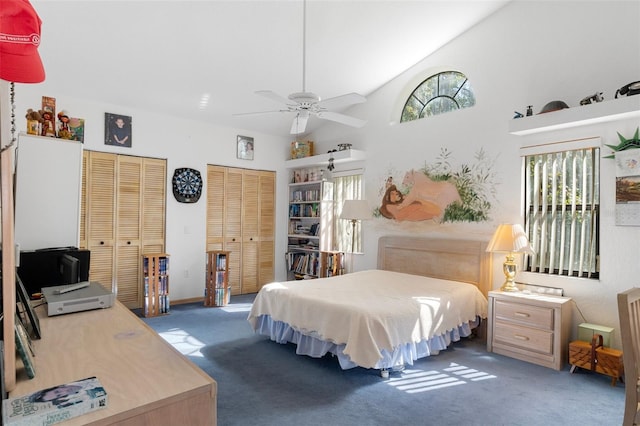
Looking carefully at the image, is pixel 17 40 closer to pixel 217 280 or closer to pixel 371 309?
pixel 371 309

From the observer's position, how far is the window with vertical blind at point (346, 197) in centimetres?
575

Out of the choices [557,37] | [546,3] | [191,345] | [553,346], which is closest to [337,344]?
[191,345]

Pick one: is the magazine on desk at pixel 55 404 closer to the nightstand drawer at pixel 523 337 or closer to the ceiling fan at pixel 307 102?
the ceiling fan at pixel 307 102

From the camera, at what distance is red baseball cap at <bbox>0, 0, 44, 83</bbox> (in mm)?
867

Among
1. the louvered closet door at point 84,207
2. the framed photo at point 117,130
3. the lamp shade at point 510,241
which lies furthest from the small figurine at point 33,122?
the lamp shade at point 510,241

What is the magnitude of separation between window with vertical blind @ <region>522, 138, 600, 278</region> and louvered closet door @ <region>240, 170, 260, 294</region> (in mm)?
4039

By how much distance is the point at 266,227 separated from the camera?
6500mm

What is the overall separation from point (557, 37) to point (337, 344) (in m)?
3.60

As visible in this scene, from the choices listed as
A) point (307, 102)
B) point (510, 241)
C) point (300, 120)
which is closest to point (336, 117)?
point (300, 120)

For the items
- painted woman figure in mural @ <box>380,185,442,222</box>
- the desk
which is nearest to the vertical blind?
painted woman figure in mural @ <box>380,185,442,222</box>

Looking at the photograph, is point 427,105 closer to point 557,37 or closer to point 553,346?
point 557,37

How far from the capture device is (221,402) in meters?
2.60

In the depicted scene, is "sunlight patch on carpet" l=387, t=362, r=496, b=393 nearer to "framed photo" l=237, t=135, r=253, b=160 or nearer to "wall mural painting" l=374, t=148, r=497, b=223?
"wall mural painting" l=374, t=148, r=497, b=223

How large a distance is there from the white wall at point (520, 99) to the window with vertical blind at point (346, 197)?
0.28 m
